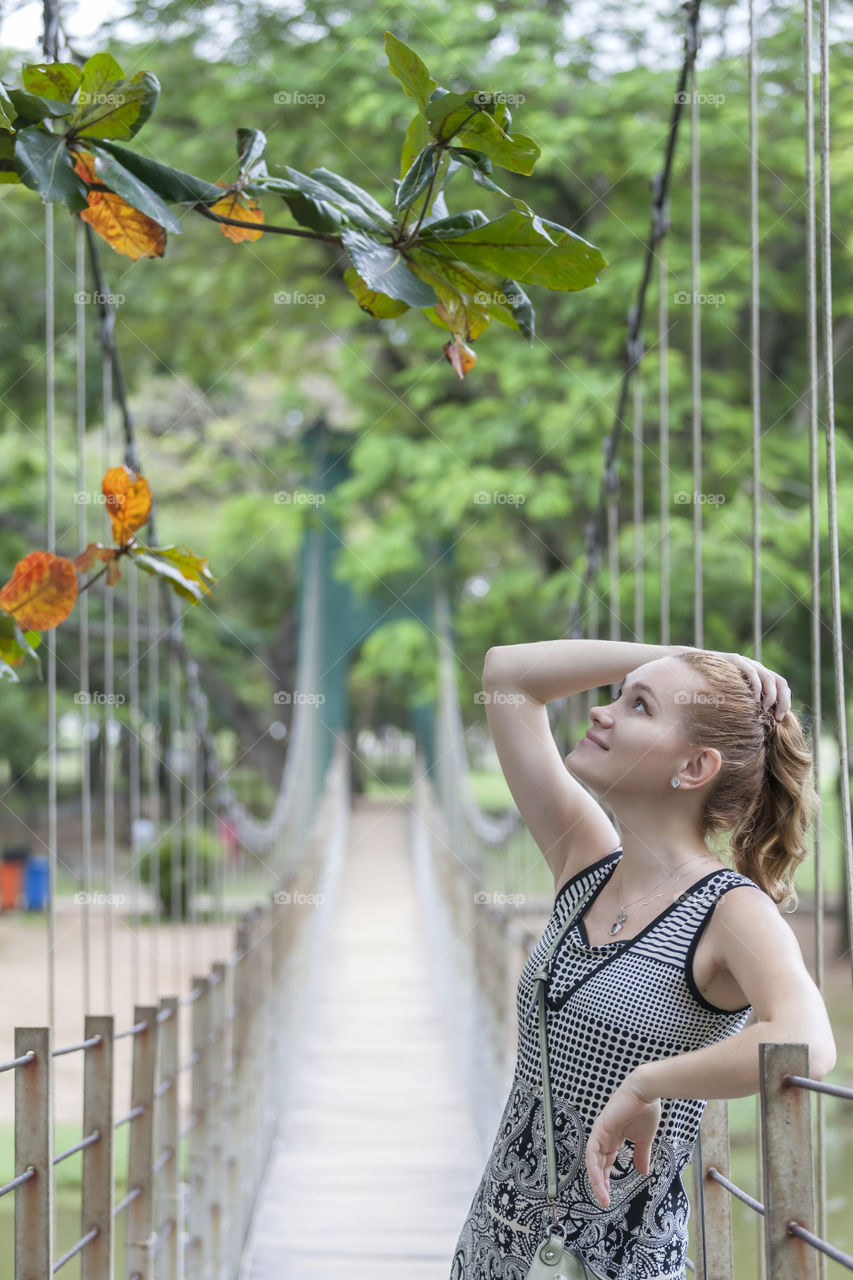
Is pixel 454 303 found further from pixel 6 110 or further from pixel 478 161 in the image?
pixel 6 110

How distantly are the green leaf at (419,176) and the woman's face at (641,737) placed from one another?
38 cm

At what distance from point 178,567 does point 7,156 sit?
388 mm

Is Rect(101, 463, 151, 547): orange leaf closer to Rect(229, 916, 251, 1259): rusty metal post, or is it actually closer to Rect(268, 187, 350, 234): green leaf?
Rect(268, 187, 350, 234): green leaf

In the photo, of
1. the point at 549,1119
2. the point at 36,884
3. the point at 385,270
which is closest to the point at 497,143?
the point at 385,270

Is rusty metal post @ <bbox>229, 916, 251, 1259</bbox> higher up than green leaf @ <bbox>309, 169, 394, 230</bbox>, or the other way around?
green leaf @ <bbox>309, 169, 394, 230</bbox>

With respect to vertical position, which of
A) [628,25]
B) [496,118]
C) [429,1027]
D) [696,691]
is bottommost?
[429,1027]

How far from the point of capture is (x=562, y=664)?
3.62 ft

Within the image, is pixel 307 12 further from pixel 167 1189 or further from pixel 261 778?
pixel 261 778

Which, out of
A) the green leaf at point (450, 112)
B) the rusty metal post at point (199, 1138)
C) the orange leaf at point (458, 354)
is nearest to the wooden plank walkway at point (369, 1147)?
the rusty metal post at point (199, 1138)

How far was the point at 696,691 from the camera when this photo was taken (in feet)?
3.22

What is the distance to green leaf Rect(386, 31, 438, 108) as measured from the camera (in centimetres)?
94

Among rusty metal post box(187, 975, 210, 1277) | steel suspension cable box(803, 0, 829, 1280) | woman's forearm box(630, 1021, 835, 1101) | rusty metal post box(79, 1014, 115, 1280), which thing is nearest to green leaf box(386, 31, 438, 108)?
steel suspension cable box(803, 0, 829, 1280)

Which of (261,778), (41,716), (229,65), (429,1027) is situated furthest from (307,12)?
(261,778)

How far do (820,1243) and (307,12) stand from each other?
5912mm
